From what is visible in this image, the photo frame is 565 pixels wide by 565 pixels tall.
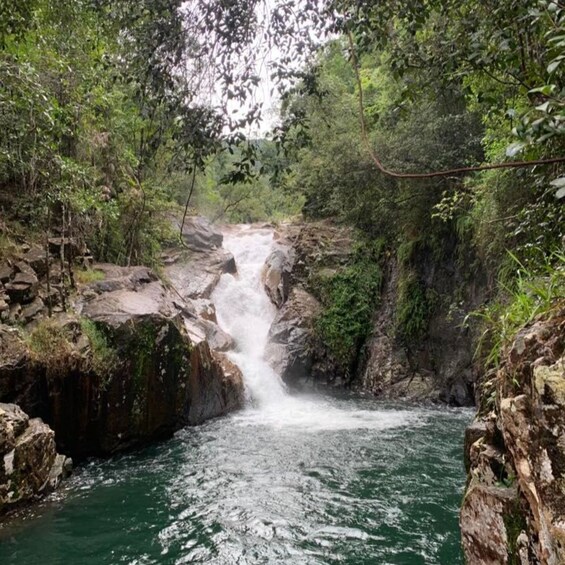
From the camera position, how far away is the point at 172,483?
22.9 ft

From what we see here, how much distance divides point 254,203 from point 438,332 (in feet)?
75.6

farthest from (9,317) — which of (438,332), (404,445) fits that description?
(438,332)

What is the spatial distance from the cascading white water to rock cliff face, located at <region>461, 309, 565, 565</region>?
6931mm

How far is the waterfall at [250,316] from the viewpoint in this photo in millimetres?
13180

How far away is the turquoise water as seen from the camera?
16.4 ft

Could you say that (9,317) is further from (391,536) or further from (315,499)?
(391,536)

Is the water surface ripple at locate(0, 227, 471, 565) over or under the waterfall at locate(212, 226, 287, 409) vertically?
under

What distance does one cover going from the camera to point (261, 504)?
6164 mm

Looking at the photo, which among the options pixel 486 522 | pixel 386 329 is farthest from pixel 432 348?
pixel 486 522

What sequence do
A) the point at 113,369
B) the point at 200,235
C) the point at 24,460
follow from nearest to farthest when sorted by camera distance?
the point at 24,460 < the point at 113,369 < the point at 200,235

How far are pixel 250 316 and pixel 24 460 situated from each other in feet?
37.7

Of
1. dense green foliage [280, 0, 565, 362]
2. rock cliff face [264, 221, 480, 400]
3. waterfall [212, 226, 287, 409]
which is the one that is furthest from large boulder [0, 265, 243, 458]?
rock cliff face [264, 221, 480, 400]

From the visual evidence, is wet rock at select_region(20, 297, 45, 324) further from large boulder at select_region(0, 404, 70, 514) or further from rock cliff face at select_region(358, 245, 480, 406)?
rock cliff face at select_region(358, 245, 480, 406)

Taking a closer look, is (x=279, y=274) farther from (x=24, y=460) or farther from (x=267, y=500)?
(x=24, y=460)
